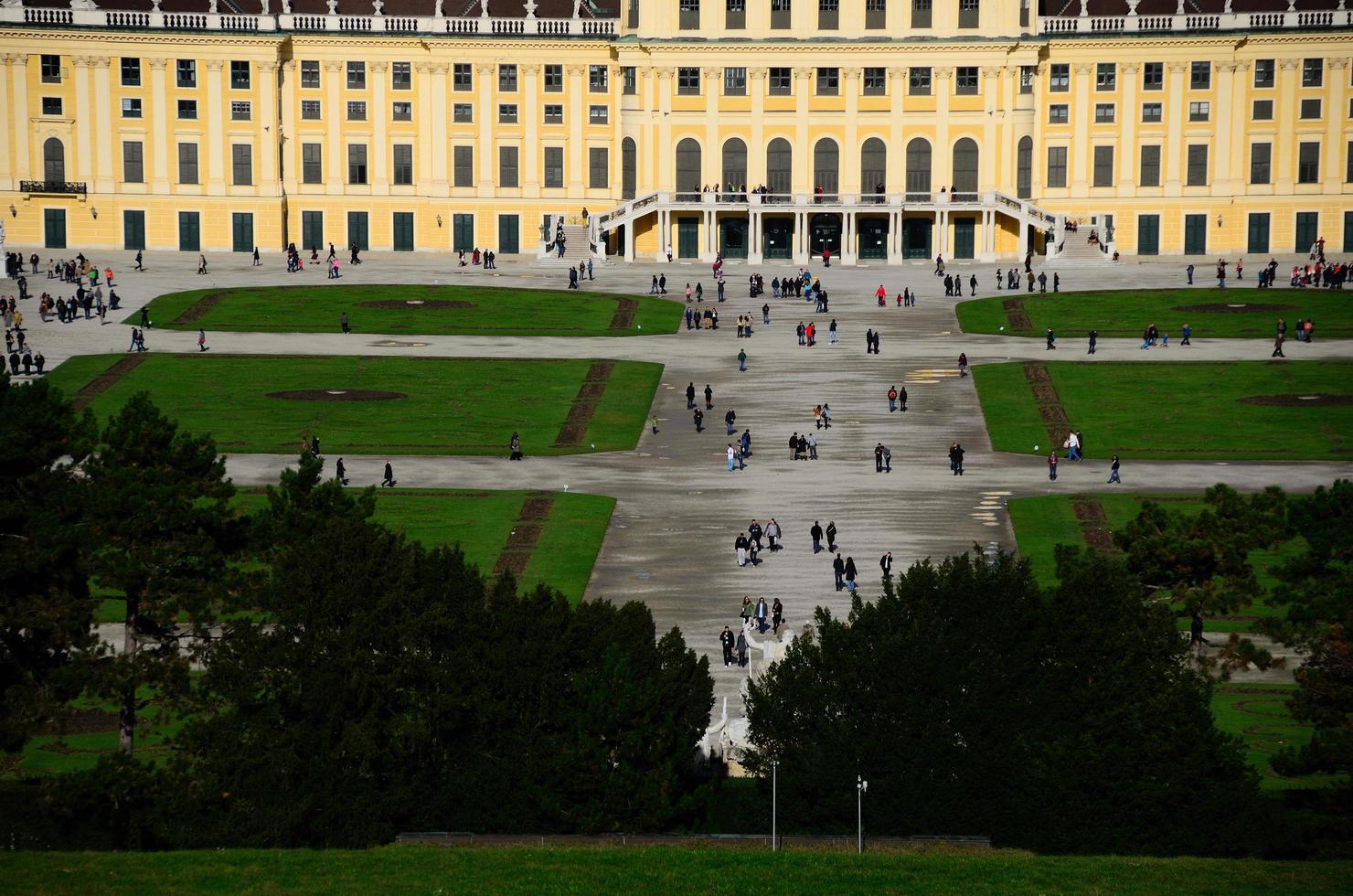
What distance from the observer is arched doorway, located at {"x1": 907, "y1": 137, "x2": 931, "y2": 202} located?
15100cm

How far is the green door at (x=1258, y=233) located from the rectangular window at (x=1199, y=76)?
8.90m

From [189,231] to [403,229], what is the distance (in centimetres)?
1366

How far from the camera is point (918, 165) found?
151m

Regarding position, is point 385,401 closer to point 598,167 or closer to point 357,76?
point 598,167

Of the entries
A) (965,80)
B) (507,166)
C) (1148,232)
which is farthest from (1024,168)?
(507,166)

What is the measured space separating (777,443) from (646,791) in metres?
46.2

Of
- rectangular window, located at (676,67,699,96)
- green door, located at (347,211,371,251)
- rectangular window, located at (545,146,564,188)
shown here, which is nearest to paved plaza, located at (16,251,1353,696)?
green door, located at (347,211,371,251)

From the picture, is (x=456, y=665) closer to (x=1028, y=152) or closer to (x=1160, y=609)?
(x=1160, y=609)

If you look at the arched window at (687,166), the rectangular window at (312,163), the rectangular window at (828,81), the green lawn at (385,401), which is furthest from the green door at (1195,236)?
the rectangular window at (312,163)

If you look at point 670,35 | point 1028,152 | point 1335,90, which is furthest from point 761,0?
point 1335,90

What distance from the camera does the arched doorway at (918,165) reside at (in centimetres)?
15100

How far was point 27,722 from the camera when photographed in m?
51.7

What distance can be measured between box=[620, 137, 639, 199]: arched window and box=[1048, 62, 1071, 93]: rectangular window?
2709cm

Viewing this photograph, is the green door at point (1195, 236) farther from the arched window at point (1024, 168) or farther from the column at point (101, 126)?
the column at point (101, 126)
